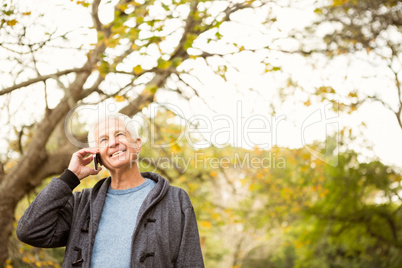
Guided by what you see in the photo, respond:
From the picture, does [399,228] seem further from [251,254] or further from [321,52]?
[251,254]

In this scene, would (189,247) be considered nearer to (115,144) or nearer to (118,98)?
(115,144)

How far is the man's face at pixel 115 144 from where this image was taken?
2.21 metres

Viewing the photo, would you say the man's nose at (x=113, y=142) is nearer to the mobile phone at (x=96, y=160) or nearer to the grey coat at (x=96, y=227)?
the mobile phone at (x=96, y=160)

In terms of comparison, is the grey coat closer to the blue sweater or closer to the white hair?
the blue sweater

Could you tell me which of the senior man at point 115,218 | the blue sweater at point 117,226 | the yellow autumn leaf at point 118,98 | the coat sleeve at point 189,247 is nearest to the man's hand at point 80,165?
the senior man at point 115,218

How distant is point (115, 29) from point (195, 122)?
1.88 meters

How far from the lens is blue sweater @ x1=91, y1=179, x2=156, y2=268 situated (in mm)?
2000

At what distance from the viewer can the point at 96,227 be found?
6.77 ft

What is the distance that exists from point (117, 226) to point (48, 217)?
1.10ft

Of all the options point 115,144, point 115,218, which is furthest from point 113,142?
point 115,218

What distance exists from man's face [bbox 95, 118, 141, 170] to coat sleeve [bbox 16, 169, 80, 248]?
8.8 inches

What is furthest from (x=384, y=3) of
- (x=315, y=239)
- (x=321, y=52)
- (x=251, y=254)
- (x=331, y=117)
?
(x=251, y=254)

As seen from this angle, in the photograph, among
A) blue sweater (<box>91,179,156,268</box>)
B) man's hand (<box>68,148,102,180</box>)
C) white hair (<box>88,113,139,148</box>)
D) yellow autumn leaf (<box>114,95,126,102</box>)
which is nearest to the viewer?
blue sweater (<box>91,179,156,268</box>)

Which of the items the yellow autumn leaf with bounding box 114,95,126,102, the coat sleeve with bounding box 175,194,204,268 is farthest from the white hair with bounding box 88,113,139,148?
the yellow autumn leaf with bounding box 114,95,126,102
